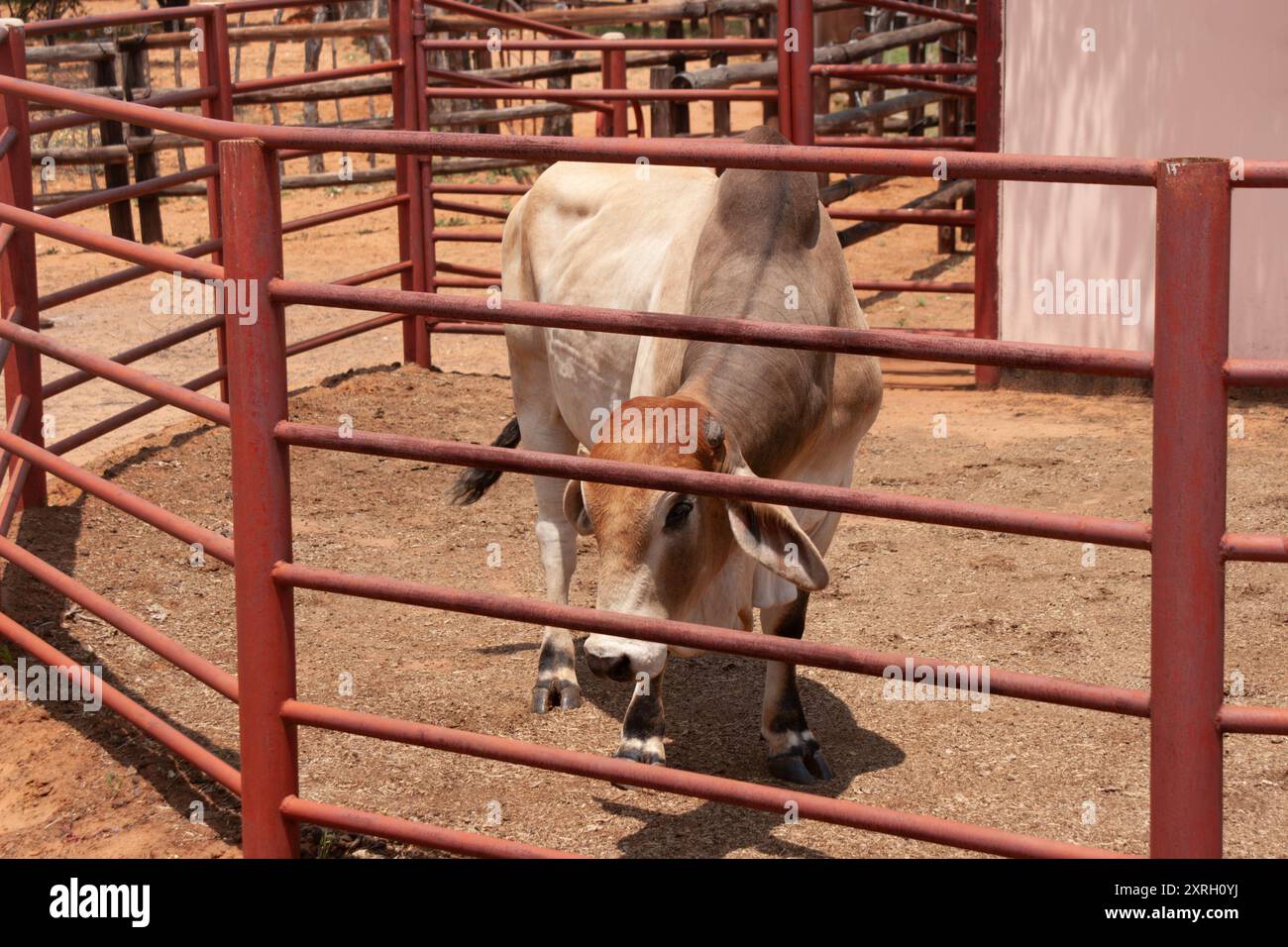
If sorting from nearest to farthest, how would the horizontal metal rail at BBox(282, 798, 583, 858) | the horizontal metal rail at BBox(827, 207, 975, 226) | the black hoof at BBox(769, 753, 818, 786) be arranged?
the horizontal metal rail at BBox(282, 798, 583, 858) → the black hoof at BBox(769, 753, 818, 786) → the horizontal metal rail at BBox(827, 207, 975, 226)

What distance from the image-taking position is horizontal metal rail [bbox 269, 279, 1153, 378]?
8.02 ft

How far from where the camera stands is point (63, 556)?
5285 mm

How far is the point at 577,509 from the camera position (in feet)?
11.4

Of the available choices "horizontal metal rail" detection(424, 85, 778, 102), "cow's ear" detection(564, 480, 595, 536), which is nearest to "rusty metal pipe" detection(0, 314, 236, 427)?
"cow's ear" detection(564, 480, 595, 536)

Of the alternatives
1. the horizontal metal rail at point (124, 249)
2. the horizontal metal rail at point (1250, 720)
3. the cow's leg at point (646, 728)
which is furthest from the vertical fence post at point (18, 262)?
the horizontal metal rail at point (1250, 720)

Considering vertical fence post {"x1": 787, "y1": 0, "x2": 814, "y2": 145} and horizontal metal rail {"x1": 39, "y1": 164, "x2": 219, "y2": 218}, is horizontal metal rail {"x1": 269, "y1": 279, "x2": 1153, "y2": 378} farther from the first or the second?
vertical fence post {"x1": 787, "y1": 0, "x2": 814, "y2": 145}

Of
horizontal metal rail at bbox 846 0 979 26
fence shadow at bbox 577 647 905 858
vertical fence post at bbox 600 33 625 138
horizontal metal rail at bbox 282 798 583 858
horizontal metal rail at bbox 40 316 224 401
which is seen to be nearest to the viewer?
horizontal metal rail at bbox 282 798 583 858

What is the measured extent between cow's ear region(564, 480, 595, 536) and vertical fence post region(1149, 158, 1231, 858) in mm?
1361

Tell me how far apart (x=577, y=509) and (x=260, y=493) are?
0.73m

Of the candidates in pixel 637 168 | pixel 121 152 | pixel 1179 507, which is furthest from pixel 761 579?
pixel 121 152

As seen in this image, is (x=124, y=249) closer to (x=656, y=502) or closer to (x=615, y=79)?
(x=656, y=502)

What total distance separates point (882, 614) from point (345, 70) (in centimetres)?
421

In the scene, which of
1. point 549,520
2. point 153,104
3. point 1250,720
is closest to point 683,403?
point 1250,720
